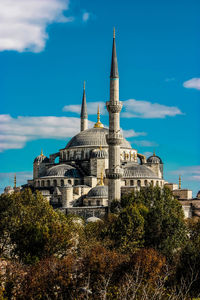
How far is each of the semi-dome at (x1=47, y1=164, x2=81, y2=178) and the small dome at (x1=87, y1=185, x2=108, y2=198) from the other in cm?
476

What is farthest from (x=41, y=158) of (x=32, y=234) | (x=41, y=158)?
(x=32, y=234)

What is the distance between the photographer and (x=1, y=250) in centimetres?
2281

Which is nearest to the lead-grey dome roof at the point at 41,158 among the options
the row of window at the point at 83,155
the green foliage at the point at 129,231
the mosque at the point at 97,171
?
Result: the mosque at the point at 97,171

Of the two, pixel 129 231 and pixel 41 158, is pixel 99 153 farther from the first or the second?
pixel 129 231

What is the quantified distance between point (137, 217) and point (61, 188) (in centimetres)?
1508

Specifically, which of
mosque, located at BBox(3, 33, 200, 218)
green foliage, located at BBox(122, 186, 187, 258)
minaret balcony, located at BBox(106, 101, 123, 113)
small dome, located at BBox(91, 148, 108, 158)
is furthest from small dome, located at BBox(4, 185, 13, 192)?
green foliage, located at BBox(122, 186, 187, 258)

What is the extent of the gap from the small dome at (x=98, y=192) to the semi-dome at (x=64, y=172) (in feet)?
15.6

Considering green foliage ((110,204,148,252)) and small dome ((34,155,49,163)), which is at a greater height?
small dome ((34,155,49,163))

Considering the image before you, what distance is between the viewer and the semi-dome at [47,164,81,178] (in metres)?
44.2

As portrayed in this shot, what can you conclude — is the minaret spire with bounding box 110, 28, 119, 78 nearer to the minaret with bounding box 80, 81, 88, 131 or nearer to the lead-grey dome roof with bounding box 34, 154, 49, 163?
the lead-grey dome roof with bounding box 34, 154, 49, 163

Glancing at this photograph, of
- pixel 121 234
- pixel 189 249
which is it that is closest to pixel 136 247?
pixel 121 234

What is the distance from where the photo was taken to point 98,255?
1734 cm

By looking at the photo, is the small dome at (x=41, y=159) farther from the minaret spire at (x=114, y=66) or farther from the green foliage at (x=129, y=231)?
the green foliage at (x=129, y=231)

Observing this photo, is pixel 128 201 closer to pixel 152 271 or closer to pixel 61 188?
pixel 61 188
